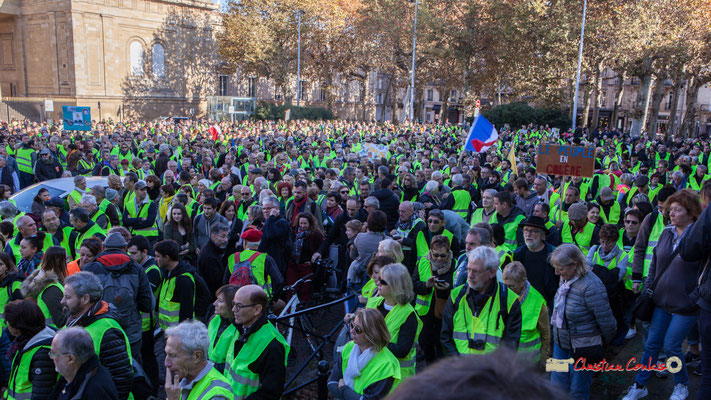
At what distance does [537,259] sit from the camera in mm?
5484

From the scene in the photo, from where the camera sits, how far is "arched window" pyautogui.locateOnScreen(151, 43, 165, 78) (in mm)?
46781

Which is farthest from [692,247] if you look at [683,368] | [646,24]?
[646,24]

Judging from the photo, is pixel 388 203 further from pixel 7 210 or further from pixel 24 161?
pixel 24 161

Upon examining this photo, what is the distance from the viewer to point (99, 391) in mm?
3314

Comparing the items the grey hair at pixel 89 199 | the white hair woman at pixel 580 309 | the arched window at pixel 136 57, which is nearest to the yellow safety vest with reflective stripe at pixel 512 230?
the white hair woman at pixel 580 309

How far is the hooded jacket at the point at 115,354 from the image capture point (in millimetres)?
3814

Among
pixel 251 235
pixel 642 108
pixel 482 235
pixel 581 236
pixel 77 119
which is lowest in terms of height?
pixel 581 236

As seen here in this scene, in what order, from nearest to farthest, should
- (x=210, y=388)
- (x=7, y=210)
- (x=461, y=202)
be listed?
(x=210, y=388) < (x=7, y=210) < (x=461, y=202)

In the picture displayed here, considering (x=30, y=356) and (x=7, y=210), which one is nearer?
(x=30, y=356)

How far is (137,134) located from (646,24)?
27.0 meters

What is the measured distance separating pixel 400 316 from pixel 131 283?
253 centimetres

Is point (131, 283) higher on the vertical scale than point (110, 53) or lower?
lower

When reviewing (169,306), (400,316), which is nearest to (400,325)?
(400,316)

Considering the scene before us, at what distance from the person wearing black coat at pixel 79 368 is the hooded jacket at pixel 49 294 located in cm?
146
